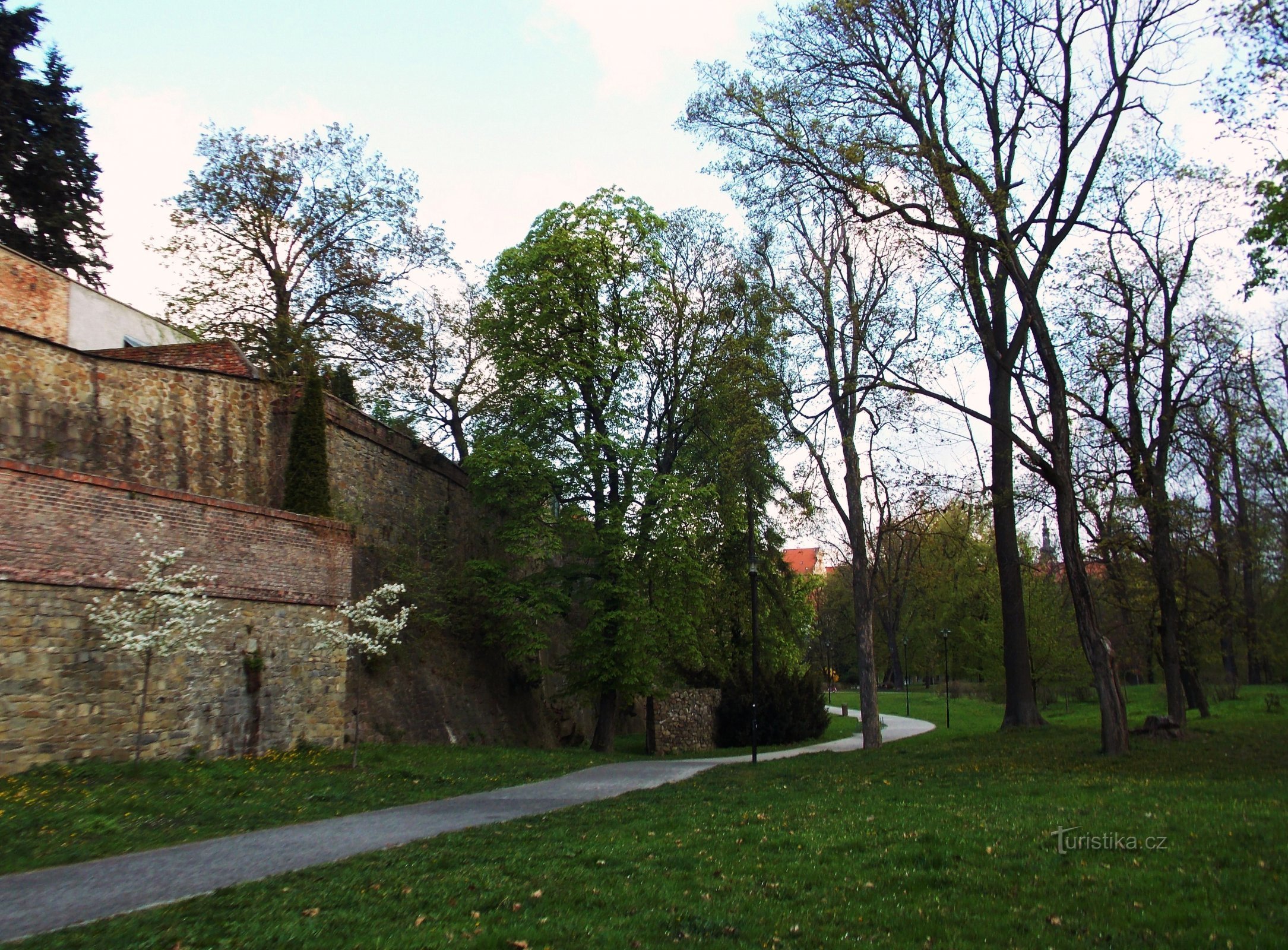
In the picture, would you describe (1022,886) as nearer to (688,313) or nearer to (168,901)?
(168,901)

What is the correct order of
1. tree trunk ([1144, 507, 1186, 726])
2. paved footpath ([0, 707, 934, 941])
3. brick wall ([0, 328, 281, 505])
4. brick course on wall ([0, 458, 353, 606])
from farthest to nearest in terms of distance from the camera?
tree trunk ([1144, 507, 1186, 726]), brick wall ([0, 328, 281, 505]), brick course on wall ([0, 458, 353, 606]), paved footpath ([0, 707, 934, 941])

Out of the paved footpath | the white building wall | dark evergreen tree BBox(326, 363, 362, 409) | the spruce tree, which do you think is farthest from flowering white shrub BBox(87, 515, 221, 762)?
dark evergreen tree BBox(326, 363, 362, 409)

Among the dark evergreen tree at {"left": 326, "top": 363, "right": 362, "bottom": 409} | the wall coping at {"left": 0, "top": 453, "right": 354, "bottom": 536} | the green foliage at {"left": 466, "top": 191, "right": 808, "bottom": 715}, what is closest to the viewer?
the wall coping at {"left": 0, "top": 453, "right": 354, "bottom": 536}

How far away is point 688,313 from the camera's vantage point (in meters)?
27.4

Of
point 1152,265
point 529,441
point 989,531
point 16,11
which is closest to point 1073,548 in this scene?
point 1152,265

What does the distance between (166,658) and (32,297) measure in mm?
11318

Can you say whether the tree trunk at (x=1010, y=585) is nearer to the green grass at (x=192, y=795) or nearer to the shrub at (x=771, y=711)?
the green grass at (x=192, y=795)

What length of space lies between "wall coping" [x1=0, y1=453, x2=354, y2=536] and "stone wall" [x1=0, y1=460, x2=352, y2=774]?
2 cm

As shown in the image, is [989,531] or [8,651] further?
[989,531]

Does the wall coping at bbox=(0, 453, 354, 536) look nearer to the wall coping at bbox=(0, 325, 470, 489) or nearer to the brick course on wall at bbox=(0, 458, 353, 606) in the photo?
the brick course on wall at bbox=(0, 458, 353, 606)

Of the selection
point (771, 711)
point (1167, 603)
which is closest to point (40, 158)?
point (771, 711)

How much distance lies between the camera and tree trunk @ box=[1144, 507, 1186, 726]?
17094 mm

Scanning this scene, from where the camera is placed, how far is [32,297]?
1994 centimetres

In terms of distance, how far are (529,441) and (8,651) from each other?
1461 cm
